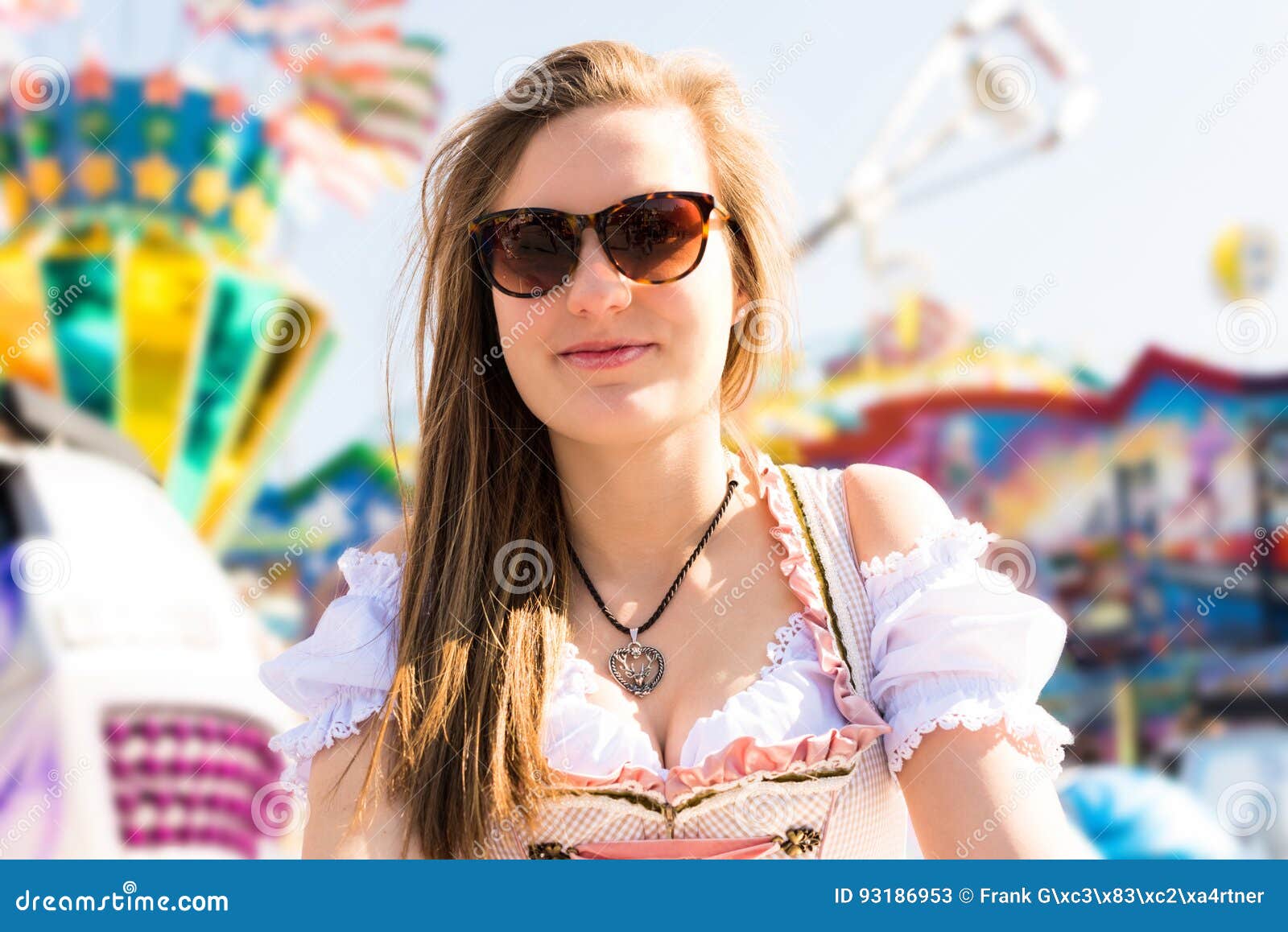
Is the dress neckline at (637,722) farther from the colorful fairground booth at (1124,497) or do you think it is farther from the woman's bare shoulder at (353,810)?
the colorful fairground booth at (1124,497)

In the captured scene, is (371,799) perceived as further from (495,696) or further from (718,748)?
(718,748)

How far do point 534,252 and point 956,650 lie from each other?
87 cm

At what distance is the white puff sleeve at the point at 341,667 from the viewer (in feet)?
5.82

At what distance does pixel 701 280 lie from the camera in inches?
70.6
